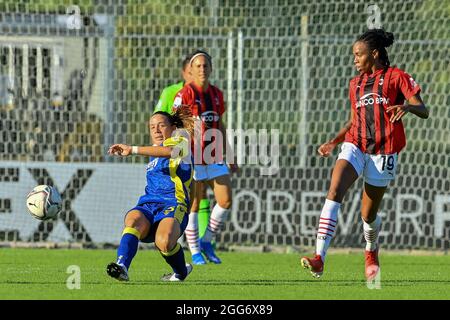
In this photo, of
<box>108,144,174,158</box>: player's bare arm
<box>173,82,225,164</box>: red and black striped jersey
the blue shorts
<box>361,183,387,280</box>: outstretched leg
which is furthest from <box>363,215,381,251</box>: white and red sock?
<box>173,82,225,164</box>: red and black striped jersey

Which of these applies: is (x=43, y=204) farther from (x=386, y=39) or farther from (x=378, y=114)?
(x=386, y=39)

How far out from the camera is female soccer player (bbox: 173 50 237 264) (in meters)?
11.6

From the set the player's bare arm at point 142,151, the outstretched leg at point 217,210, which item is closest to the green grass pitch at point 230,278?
the outstretched leg at point 217,210

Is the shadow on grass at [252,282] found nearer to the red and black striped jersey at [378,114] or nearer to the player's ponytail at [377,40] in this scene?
the red and black striped jersey at [378,114]

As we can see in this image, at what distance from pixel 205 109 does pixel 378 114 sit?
2.77 metres

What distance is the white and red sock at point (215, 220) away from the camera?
11.9m

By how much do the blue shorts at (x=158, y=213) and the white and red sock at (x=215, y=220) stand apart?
293cm

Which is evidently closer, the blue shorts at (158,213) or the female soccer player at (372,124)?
the blue shorts at (158,213)

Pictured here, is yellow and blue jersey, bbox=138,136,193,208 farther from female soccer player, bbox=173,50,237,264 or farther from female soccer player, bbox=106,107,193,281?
female soccer player, bbox=173,50,237,264

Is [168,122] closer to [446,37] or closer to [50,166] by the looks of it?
[50,166]

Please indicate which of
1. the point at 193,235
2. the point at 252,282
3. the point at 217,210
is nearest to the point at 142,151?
the point at 252,282

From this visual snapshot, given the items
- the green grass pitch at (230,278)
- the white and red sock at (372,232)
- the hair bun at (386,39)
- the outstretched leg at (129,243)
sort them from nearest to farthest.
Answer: the green grass pitch at (230,278)
the outstretched leg at (129,243)
the hair bun at (386,39)
the white and red sock at (372,232)

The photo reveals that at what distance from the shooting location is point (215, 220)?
11.9 meters

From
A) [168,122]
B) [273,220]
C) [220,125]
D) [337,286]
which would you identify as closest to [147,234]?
[168,122]
